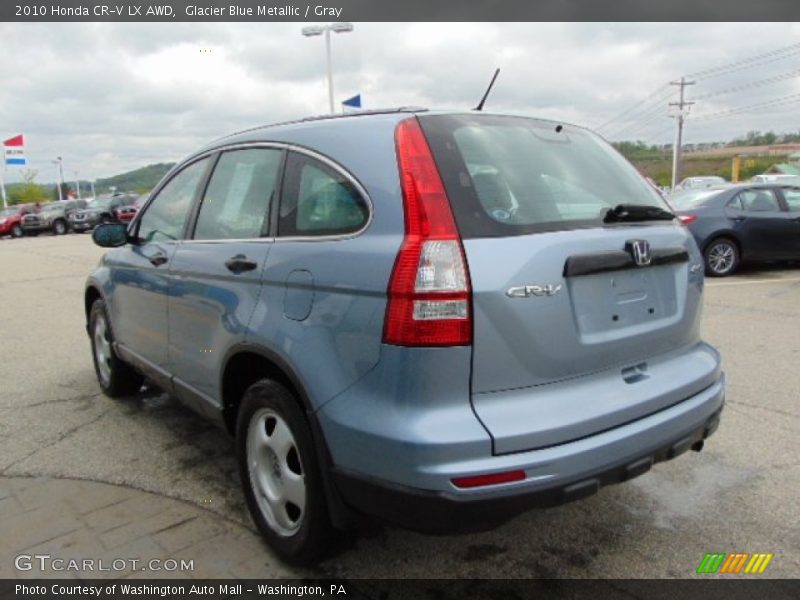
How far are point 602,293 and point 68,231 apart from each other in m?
34.0

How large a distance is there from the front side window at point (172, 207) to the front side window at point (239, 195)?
0.23 metres

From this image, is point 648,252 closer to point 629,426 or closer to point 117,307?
point 629,426

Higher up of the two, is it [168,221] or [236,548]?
[168,221]

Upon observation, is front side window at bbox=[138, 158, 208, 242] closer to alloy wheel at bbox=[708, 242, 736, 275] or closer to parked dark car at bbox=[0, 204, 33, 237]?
alloy wheel at bbox=[708, 242, 736, 275]

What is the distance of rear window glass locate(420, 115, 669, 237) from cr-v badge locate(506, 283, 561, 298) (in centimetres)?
20

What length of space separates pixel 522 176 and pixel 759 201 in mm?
9723

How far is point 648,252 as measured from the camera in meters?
2.42

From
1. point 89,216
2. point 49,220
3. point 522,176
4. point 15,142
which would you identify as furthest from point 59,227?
point 522,176

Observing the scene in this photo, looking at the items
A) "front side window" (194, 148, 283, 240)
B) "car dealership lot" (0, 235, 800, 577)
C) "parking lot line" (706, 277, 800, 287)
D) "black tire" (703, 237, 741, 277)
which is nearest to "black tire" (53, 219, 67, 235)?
"car dealership lot" (0, 235, 800, 577)

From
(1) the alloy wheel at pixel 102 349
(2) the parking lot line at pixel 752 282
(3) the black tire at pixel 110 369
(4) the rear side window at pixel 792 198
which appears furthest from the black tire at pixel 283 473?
(4) the rear side window at pixel 792 198

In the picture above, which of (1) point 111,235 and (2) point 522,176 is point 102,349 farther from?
(2) point 522,176

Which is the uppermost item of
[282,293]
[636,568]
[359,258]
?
[359,258]

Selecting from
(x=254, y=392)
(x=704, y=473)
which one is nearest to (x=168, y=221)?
(x=254, y=392)

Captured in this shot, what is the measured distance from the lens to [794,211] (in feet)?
34.1
